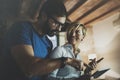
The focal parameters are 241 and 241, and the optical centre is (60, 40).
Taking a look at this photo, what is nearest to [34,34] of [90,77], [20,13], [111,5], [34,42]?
[34,42]

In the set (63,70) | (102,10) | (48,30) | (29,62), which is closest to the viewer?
(29,62)

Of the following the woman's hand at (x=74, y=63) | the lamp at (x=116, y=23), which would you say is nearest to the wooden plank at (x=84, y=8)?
the lamp at (x=116, y=23)

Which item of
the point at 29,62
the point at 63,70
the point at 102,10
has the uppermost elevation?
the point at 102,10

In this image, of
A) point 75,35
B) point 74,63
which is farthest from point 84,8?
point 74,63

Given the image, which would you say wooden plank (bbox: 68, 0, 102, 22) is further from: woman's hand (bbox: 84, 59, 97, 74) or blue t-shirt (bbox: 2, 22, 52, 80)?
blue t-shirt (bbox: 2, 22, 52, 80)

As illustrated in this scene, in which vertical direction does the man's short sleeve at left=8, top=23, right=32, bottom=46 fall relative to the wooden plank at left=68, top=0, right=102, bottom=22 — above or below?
below

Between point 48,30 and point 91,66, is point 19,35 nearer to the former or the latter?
point 48,30

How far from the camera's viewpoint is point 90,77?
1013mm

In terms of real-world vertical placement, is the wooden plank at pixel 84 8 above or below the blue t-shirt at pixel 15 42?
above

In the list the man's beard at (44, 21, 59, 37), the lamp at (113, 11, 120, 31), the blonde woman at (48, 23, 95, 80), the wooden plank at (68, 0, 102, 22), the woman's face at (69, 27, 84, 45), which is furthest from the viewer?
the lamp at (113, 11, 120, 31)

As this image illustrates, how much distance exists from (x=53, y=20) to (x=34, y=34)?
0.38 ft

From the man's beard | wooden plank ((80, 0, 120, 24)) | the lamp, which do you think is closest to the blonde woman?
the man's beard

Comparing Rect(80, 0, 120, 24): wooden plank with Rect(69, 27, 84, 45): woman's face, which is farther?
Rect(80, 0, 120, 24): wooden plank

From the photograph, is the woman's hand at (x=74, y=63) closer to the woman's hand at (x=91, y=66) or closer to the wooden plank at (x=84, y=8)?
the woman's hand at (x=91, y=66)
